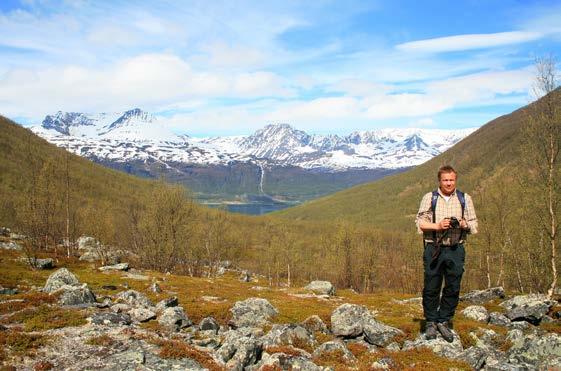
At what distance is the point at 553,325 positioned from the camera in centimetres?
2148

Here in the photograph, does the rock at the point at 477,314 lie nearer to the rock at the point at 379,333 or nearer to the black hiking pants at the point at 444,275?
the rock at the point at 379,333

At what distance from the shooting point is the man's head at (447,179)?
547 inches

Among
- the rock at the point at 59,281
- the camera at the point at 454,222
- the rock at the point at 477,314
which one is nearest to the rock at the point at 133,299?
the rock at the point at 59,281

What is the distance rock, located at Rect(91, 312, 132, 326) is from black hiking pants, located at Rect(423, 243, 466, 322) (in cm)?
1428

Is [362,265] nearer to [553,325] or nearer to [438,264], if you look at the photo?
[553,325]

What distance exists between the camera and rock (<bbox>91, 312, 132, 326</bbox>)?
18.5 m

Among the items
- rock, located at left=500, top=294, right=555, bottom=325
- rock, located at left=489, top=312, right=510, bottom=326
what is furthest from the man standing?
rock, located at left=500, top=294, right=555, bottom=325

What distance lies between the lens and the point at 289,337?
55.1 ft

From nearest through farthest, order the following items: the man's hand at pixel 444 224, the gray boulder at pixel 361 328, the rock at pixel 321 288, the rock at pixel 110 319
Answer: the man's hand at pixel 444 224
the gray boulder at pixel 361 328
the rock at pixel 110 319
the rock at pixel 321 288

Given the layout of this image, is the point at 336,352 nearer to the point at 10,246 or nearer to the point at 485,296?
the point at 485,296

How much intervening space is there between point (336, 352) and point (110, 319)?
11.2m

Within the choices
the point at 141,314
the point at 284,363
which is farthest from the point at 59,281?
the point at 284,363

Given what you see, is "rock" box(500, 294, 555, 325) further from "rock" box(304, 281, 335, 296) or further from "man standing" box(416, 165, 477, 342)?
"rock" box(304, 281, 335, 296)

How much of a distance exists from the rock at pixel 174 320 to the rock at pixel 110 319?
167 cm
